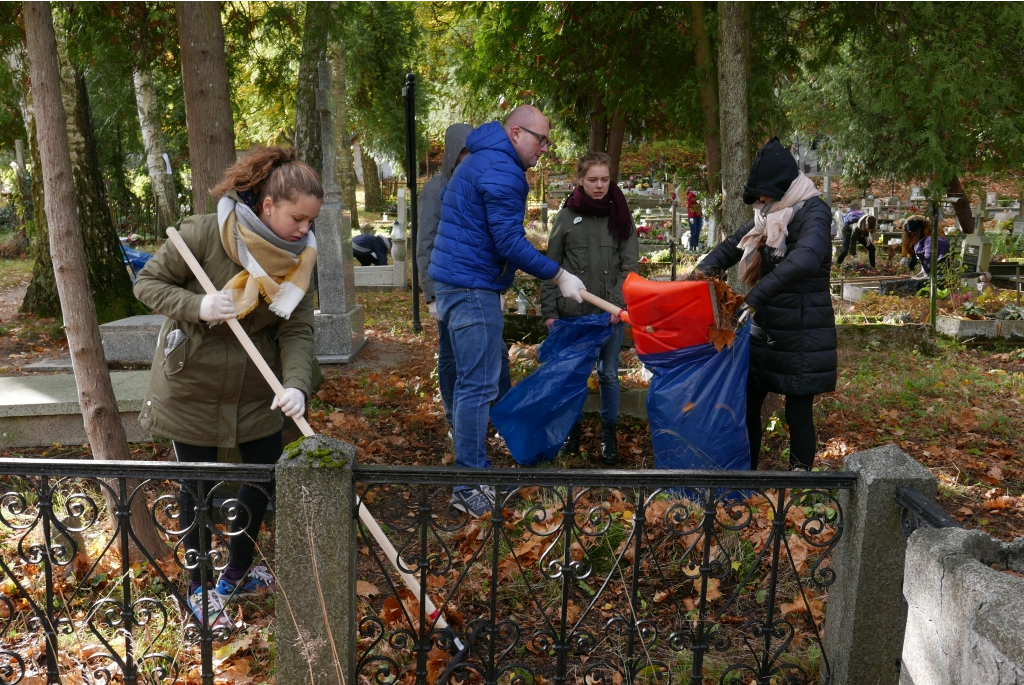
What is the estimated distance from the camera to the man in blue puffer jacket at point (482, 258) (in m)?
3.81

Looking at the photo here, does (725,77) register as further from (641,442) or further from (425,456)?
(425,456)

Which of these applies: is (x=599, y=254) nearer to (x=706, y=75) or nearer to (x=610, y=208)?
(x=610, y=208)

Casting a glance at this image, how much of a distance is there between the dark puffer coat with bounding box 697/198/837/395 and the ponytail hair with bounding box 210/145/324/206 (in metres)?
2.06

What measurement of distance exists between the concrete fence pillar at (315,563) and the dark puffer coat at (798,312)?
7.04 feet

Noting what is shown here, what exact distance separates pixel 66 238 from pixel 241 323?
0.99 metres

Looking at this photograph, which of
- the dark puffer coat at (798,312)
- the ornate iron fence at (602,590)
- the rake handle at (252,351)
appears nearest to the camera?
the ornate iron fence at (602,590)

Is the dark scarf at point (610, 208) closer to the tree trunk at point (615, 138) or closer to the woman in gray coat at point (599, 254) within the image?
the woman in gray coat at point (599, 254)

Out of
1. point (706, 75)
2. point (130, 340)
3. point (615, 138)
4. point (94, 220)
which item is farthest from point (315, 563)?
point (94, 220)

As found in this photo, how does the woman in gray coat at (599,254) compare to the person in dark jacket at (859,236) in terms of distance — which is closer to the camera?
the woman in gray coat at (599,254)

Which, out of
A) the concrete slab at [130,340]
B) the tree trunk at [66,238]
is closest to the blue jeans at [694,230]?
the concrete slab at [130,340]

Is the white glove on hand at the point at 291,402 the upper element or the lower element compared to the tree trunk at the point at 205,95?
lower

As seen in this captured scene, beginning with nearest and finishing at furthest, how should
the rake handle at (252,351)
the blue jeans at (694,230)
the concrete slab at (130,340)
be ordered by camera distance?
the rake handle at (252,351), the concrete slab at (130,340), the blue jeans at (694,230)

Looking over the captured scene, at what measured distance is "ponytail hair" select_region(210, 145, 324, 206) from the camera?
9.12 feet

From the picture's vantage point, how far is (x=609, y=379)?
16.1 feet
